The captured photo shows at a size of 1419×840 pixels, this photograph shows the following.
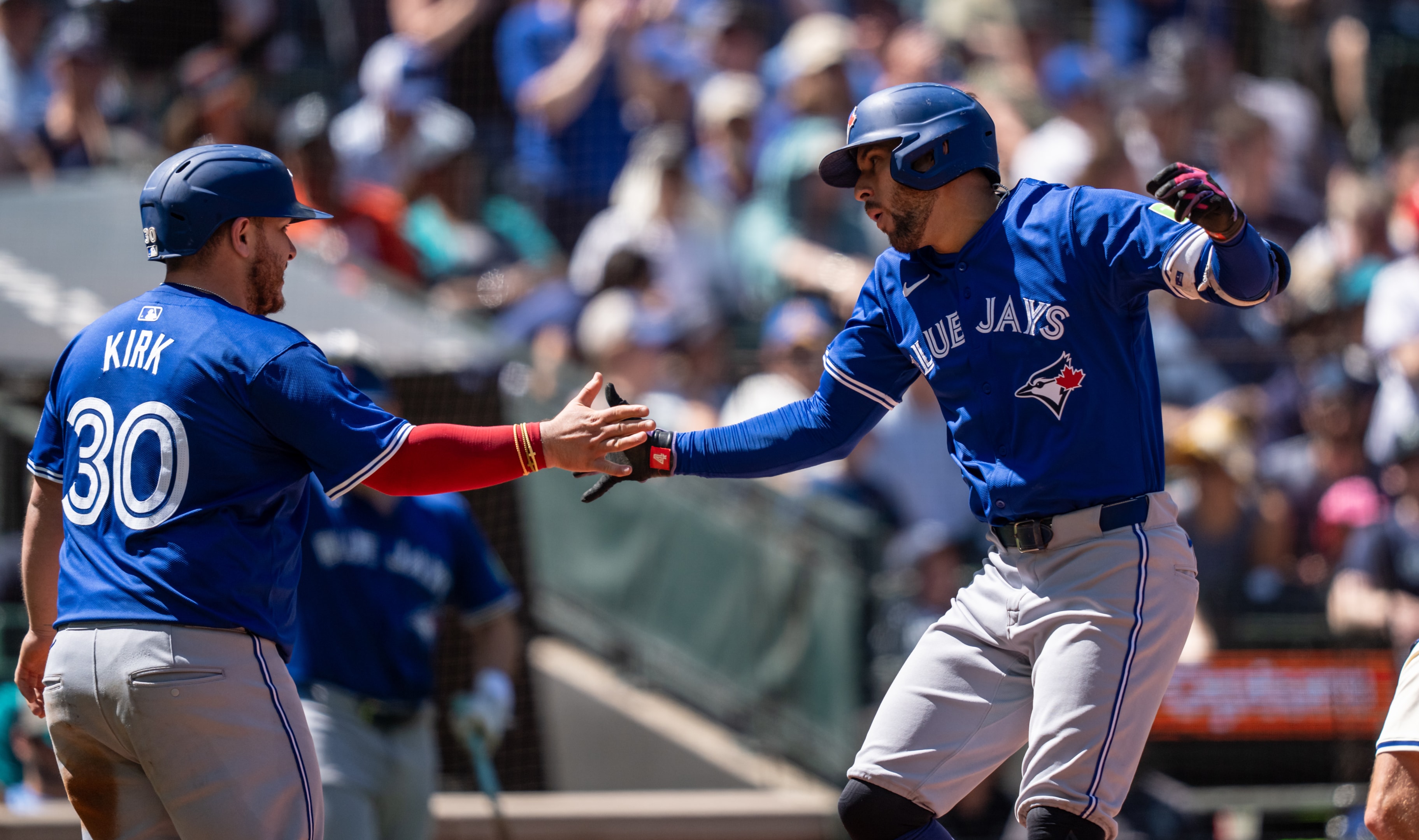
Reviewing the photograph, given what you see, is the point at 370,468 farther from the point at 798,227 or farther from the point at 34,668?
the point at 798,227

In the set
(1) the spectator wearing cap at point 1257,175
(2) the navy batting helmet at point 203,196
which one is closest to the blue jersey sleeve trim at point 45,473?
(2) the navy batting helmet at point 203,196

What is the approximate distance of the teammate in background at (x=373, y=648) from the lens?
4.93 metres

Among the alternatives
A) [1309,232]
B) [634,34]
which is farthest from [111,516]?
[1309,232]

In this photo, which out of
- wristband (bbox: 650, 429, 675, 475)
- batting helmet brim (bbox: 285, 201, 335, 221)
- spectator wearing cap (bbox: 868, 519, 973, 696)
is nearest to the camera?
batting helmet brim (bbox: 285, 201, 335, 221)

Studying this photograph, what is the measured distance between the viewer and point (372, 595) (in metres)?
5.12

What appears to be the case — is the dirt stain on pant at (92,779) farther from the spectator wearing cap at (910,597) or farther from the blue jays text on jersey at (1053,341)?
the spectator wearing cap at (910,597)

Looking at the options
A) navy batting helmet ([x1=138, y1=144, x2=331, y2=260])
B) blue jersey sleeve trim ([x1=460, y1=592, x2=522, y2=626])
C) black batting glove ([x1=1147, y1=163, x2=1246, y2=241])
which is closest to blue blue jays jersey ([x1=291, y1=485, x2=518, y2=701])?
blue jersey sleeve trim ([x1=460, y1=592, x2=522, y2=626])

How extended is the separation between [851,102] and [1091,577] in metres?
5.95

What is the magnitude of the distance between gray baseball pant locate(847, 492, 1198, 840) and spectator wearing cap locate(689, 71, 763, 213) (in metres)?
5.47

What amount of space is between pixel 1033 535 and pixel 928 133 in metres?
1.04

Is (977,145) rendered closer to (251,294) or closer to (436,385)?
(251,294)

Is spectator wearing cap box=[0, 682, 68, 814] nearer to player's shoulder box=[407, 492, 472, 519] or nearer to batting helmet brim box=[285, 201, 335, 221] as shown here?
player's shoulder box=[407, 492, 472, 519]

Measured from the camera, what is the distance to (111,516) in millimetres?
3383

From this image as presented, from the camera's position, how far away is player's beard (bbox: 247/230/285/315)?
3631mm
